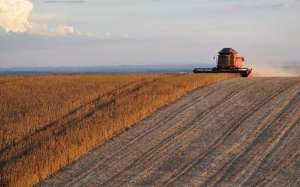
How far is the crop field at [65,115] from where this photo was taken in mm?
20297

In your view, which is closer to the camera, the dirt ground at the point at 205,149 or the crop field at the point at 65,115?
the dirt ground at the point at 205,149

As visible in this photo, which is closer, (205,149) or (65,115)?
(205,149)

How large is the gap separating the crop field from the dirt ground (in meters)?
0.61

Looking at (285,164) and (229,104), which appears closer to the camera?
(285,164)

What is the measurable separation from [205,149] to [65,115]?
8.37m

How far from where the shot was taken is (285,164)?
18828 mm

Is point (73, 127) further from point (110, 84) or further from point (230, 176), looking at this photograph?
point (110, 84)

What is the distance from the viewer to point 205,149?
68.8ft

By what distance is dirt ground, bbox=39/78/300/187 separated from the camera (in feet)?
59.4

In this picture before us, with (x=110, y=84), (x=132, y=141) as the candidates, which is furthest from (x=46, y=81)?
(x=132, y=141)

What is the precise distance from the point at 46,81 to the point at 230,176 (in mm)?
25986

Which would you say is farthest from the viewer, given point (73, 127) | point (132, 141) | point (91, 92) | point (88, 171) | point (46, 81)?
point (46, 81)

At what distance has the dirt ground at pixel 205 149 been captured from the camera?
18109 millimetres

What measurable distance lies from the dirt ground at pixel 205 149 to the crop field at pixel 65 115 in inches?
24.1
